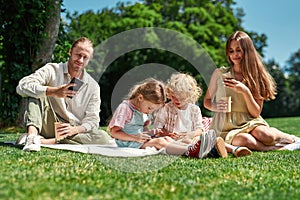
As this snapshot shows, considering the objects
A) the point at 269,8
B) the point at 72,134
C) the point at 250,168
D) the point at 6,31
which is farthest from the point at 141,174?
the point at 269,8

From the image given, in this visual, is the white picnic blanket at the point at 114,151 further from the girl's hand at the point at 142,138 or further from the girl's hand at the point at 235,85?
the girl's hand at the point at 235,85

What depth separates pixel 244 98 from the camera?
476 centimetres

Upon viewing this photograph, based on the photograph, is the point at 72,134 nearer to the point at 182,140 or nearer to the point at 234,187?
the point at 182,140

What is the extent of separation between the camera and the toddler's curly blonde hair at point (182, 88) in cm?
465

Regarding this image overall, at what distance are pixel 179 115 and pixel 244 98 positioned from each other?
0.81 meters

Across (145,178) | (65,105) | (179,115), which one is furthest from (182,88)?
(145,178)

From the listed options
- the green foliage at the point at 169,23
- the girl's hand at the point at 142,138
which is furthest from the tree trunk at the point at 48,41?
the green foliage at the point at 169,23

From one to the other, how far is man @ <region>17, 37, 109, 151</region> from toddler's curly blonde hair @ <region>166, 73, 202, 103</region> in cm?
90

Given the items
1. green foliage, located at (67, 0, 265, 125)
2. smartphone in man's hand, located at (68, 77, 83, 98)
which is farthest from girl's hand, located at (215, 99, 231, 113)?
green foliage, located at (67, 0, 265, 125)

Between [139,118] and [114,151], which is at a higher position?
[139,118]

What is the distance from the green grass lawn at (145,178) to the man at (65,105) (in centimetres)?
93

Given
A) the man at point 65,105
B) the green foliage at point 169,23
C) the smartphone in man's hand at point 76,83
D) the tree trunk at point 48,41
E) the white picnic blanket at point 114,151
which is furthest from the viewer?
the green foliage at point 169,23

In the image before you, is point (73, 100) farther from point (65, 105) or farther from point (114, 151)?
point (114, 151)

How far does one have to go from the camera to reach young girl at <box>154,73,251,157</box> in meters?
4.55
